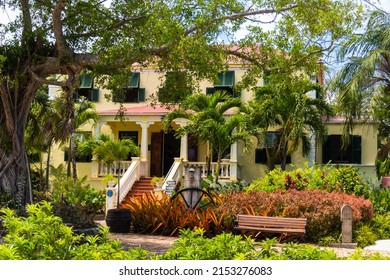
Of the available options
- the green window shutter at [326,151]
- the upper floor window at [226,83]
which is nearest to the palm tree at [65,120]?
the upper floor window at [226,83]

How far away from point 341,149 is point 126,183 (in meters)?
8.70

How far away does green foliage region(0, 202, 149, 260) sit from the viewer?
443cm

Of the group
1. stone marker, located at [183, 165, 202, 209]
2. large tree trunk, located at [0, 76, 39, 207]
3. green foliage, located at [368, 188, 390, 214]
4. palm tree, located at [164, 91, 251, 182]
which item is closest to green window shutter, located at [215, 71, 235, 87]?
palm tree, located at [164, 91, 251, 182]

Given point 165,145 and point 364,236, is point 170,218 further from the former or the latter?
point 165,145

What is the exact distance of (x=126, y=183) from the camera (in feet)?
67.5

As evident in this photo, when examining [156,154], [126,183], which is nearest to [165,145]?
[156,154]

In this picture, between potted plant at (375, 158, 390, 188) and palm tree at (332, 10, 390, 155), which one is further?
potted plant at (375, 158, 390, 188)

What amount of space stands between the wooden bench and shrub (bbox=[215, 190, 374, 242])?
0.62 m

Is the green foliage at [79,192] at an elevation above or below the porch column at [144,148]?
below

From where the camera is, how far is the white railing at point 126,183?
59.7 ft

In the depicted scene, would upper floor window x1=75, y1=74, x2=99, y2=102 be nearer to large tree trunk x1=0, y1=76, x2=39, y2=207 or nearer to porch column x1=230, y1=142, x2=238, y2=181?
porch column x1=230, y1=142, x2=238, y2=181

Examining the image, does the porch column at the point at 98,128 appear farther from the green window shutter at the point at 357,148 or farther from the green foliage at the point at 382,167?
the green foliage at the point at 382,167

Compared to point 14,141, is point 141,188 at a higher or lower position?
lower

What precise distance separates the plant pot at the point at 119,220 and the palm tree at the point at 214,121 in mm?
6579
